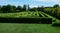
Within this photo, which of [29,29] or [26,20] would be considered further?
[26,20]

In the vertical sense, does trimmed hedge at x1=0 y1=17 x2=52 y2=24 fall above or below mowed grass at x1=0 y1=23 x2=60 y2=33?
below

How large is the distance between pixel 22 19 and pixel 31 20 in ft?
4.88

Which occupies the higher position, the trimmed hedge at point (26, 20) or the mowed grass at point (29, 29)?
the mowed grass at point (29, 29)

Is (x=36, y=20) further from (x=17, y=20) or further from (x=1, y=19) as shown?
(x=1, y=19)

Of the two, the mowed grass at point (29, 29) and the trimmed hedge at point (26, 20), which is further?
the trimmed hedge at point (26, 20)

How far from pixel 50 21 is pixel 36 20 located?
7.40 feet

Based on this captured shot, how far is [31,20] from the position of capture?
24.3 metres

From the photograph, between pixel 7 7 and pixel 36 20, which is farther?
pixel 7 7

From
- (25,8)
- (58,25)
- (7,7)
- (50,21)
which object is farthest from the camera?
(25,8)

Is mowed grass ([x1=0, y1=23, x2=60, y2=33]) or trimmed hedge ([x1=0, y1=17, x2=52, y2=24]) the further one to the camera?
trimmed hedge ([x1=0, y1=17, x2=52, y2=24])

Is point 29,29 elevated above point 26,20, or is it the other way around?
point 29,29

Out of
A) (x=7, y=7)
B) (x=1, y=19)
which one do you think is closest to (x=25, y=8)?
(x=7, y=7)

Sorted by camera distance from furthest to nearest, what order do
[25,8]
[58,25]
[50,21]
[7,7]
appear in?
1. [25,8]
2. [7,7]
3. [50,21]
4. [58,25]

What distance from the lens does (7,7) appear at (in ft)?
297
